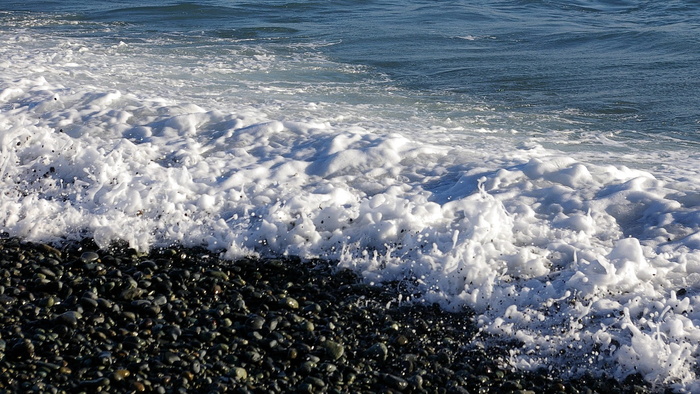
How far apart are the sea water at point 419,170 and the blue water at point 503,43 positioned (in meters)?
0.09

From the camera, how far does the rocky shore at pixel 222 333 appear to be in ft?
15.2

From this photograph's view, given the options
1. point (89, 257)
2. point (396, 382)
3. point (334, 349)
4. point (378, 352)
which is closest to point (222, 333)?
point (334, 349)

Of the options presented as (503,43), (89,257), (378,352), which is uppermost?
(89,257)

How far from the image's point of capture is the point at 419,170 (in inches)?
324

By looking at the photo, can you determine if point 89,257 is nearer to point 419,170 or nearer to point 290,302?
point 290,302

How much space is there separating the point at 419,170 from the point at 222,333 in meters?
3.71

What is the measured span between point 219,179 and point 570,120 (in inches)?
229

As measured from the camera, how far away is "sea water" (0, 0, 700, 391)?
577cm

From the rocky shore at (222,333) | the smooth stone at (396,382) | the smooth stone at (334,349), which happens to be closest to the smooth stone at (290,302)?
the rocky shore at (222,333)

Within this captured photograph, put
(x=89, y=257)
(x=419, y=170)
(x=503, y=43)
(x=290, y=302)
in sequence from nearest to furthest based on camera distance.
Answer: (x=290, y=302), (x=89, y=257), (x=419, y=170), (x=503, y=43)

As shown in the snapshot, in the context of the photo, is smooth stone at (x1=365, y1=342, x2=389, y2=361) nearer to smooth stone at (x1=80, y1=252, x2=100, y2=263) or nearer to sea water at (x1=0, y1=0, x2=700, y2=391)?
sea water at (x1=0, y1=0, x2=700, y2=391)

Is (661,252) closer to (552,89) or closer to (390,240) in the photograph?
(390,240)

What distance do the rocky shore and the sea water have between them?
0.89ft

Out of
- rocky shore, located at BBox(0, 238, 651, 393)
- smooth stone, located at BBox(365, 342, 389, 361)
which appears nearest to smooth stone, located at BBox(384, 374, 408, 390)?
rocky shore, located at BBox(0, 238, 651, 393)
